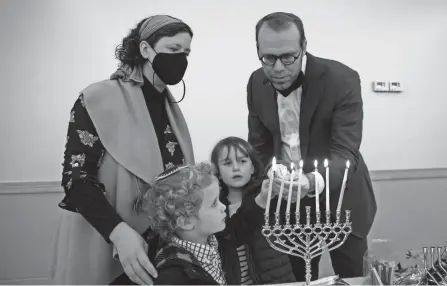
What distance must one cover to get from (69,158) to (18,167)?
2.75ft

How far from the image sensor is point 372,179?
8.41 ft

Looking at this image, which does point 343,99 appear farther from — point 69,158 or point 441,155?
point 69,158

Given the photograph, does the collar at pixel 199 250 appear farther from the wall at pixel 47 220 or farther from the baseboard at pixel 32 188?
the baseboard at pixel 32 188

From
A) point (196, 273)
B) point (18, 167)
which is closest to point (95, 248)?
point (196, 273)

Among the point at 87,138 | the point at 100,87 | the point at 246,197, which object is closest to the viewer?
the point at 87,138

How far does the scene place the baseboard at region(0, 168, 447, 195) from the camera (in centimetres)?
236

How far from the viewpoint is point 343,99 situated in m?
2.18

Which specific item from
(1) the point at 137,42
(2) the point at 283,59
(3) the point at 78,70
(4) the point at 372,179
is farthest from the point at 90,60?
(4) the point at 372,179

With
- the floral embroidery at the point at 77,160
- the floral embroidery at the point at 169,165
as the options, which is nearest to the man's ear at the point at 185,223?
the floral embroidery at the point at 169,165

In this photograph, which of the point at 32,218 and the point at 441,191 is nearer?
the point at 32,218

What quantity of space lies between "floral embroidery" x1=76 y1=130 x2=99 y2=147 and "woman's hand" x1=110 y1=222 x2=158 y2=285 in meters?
0.30

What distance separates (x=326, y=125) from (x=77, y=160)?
1.06 metres

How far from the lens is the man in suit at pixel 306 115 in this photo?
210 centimetres

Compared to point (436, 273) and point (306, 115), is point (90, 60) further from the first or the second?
point (436, 273)
